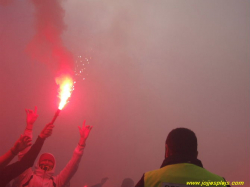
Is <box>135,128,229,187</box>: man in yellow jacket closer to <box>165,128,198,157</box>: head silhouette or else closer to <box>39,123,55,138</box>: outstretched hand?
<box>165,128,198,157</box>: head silhouette

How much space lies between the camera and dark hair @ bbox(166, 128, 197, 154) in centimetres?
155

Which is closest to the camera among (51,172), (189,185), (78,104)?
(189,185)

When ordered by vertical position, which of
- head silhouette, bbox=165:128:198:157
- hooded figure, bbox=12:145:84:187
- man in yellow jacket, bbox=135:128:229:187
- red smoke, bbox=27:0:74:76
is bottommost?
hooded figure, bbox=12:145:84:187

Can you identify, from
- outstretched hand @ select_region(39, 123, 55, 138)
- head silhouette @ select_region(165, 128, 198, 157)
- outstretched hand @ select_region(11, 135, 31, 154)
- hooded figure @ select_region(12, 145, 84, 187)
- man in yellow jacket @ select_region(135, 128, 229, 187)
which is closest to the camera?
man in yellow jacket @ select_region(135, 128, 229, 187)

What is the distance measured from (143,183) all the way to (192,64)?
21.6 feet

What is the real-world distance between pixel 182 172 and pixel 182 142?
276mm

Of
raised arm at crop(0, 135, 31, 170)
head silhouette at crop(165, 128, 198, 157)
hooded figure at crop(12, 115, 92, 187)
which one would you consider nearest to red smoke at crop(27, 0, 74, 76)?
hooded figure at crop(12, 115, 92, 187)

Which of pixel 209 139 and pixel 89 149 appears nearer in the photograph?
pixel 89 149

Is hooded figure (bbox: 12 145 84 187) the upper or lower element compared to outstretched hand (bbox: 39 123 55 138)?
lower

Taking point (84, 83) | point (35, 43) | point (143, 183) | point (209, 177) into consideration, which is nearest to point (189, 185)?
point (209, 177)

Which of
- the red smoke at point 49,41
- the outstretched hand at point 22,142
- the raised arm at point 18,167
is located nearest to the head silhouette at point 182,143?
the outstretched hand at point 22,142

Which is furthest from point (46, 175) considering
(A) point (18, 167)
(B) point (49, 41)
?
(B) point (49, 41)

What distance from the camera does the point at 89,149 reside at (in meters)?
5.31

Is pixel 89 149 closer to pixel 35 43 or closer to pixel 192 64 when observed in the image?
pixel 35 43
